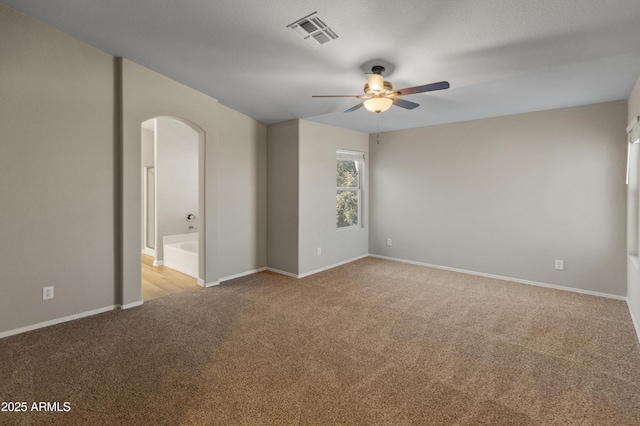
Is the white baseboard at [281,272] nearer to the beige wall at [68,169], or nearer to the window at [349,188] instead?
the window at [349,188]

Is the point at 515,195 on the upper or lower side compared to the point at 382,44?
lower

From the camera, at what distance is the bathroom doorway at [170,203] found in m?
5.05

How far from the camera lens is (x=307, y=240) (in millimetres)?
4828

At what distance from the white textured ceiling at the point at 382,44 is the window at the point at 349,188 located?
1.92 meters

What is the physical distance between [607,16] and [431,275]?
3588 mm

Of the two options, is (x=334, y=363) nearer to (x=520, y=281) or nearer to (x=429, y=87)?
(x=429, y=87)

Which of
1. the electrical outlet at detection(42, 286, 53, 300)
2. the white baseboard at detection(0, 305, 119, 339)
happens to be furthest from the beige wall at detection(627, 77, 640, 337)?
the electrical outlet at detection(42, 286, 53, 300)

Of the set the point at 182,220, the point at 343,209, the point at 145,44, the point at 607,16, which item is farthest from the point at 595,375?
the point at 182,220

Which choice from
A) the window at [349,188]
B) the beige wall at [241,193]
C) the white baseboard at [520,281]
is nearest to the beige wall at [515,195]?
the white baseboard at [520,281]

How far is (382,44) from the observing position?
8.30 ft

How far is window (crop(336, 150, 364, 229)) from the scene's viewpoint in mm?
5629

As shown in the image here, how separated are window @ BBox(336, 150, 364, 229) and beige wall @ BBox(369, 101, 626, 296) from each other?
35cm

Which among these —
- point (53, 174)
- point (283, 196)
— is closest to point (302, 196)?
point (283, 196)

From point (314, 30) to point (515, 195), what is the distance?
12.3ft
